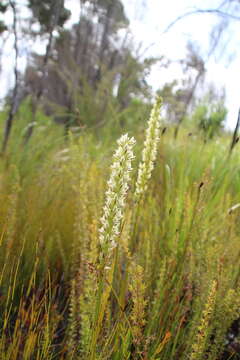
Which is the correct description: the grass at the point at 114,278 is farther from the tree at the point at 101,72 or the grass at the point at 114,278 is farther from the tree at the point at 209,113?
the tree at the point at 209,113

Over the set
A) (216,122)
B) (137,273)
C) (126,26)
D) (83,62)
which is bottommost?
(137,273)

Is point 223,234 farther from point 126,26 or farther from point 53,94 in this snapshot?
point 53,94

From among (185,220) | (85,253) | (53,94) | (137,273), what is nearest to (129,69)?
(185,220)

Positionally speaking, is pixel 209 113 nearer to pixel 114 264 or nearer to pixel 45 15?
pixel 45 15

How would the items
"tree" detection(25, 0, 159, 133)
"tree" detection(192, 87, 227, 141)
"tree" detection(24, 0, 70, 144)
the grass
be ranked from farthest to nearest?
"tree" detection(192, 87, 227, 141) < "tree" detection(25, 0, 159, 133) < "tree" detection(24, 0, 70, 144) < the grass

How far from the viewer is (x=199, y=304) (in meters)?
1.09

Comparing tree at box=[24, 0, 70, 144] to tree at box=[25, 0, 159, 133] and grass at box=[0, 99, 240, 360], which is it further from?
grass at box=[0, 99, 240, 360]

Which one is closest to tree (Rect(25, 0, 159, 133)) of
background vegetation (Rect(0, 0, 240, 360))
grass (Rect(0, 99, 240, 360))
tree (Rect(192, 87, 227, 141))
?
background vegetation (Rect(0, 0, 240, 360))

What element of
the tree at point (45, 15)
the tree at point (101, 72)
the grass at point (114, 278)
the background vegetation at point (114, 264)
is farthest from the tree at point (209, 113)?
the grass at point (114, 278)

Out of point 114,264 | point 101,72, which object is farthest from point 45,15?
point 114,264

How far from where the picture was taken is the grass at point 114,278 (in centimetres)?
85

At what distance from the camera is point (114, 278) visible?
1223 mm

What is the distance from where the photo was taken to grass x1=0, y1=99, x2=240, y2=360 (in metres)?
0.85

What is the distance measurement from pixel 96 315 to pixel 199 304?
502mm
